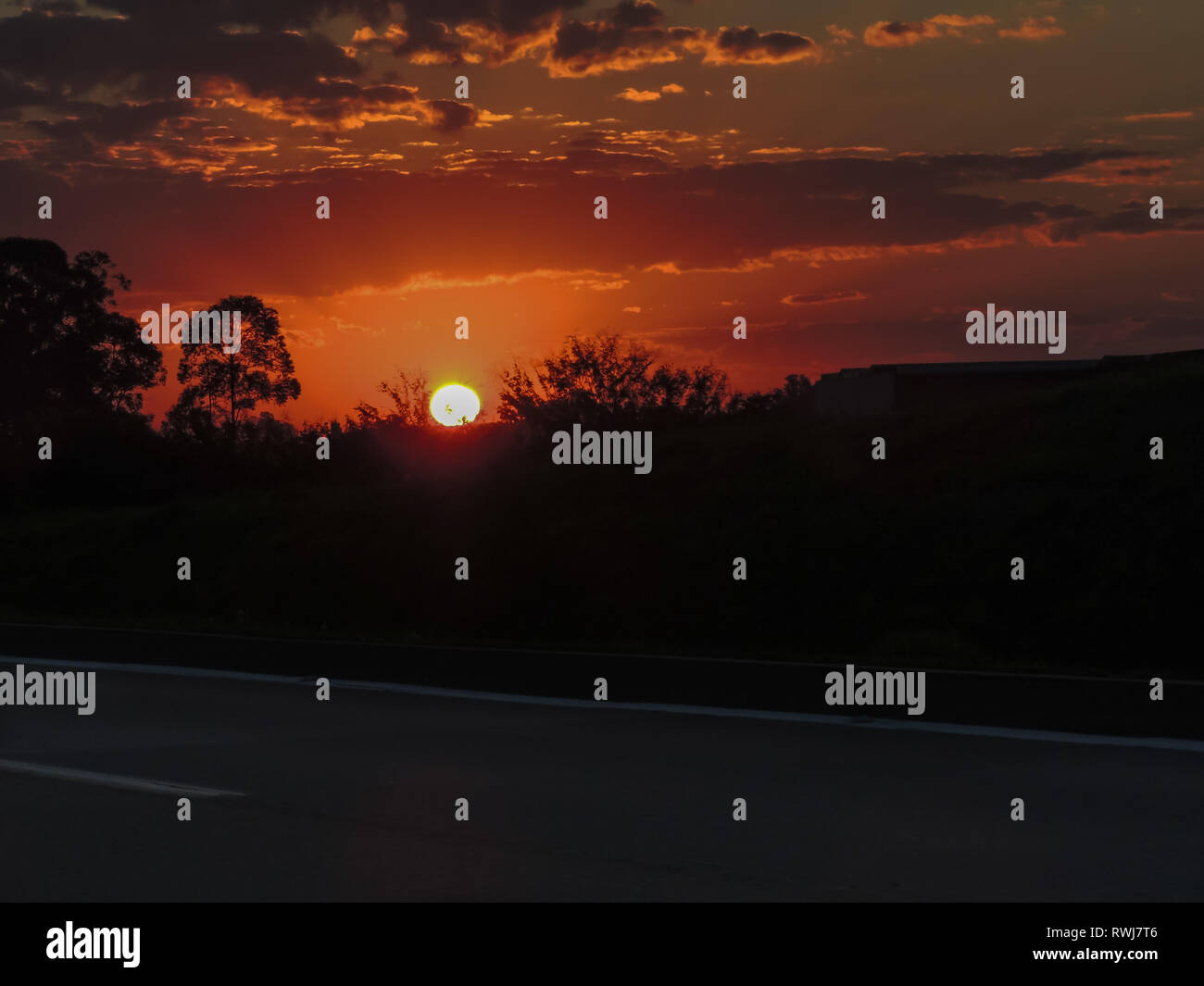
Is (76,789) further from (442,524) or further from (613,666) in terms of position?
(442,524)

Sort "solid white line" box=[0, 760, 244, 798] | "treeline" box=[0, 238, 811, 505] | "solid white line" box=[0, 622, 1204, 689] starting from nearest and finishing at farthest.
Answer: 1. "solid white line" box=[0, 760, 244, 798]
2. "solid white line" box=[0, 622, 1204, 689]
3. "treeline" box=[0, 238, 811, 505]

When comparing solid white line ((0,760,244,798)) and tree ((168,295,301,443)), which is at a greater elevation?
tree ((168,295,301,443))

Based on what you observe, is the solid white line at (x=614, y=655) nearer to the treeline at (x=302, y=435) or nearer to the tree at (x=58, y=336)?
the treeline at (x=302, y=435)

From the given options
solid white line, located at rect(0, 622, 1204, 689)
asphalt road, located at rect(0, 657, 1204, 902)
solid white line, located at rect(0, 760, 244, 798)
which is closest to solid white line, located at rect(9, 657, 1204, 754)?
asphalt road, located at rect(0, 657, 1204, 902)

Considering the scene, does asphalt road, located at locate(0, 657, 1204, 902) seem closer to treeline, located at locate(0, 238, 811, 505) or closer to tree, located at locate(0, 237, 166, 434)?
treeline, located at locate(0, 238, 811, 505)

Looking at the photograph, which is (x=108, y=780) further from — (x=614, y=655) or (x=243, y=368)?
(x=243, y=368)

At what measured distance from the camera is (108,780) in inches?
447

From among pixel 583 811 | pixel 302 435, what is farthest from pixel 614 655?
pixel 302 435

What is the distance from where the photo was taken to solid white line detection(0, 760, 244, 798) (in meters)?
10.7

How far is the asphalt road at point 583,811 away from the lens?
782cm

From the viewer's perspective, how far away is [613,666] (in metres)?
16.4

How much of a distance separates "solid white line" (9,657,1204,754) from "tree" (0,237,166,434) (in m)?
66.8

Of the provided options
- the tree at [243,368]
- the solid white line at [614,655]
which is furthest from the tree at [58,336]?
the solid white line at [614,655]

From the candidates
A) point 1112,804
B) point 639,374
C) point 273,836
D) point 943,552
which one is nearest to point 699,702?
point 1112,804
